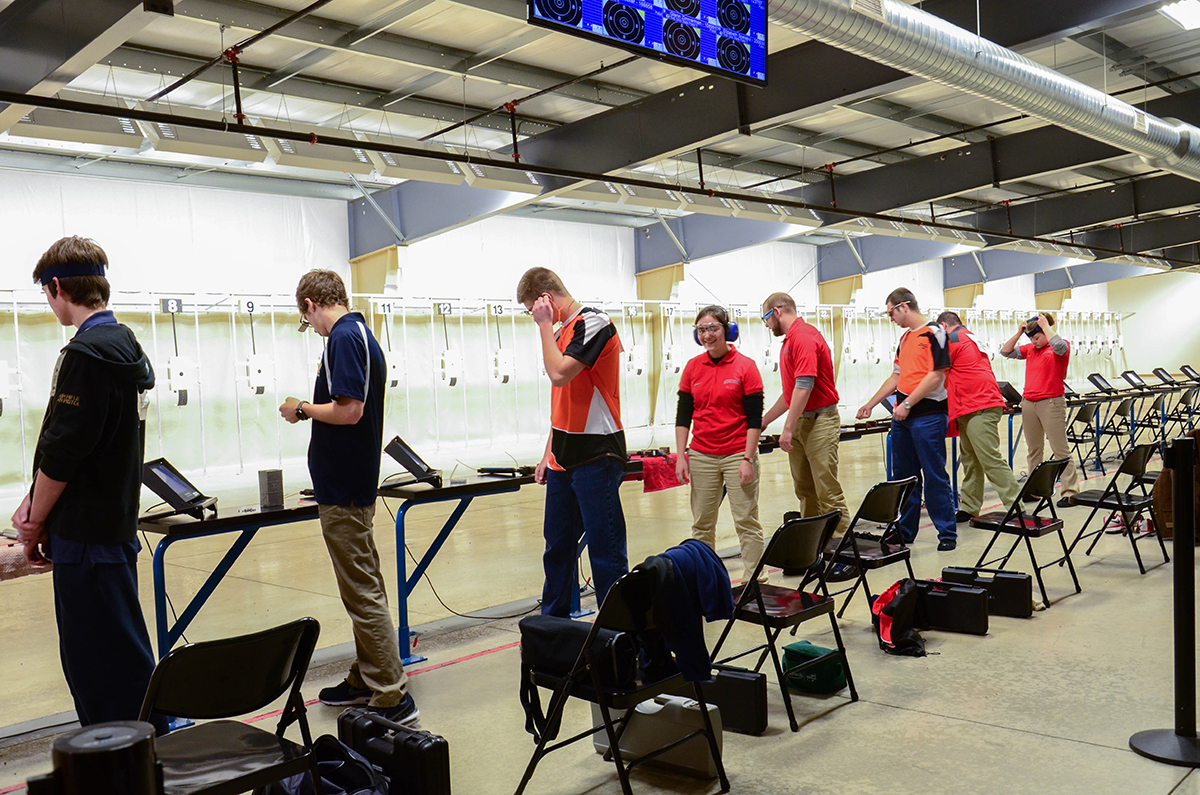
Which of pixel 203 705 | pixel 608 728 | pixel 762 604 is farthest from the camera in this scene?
pixel 762 604

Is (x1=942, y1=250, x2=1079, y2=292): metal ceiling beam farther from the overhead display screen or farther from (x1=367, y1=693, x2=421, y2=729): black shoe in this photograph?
(x1=367, y1=693, x2=421, y2=729): black shoe

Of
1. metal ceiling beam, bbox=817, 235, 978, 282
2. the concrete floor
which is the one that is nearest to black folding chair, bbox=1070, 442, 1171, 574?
the concrete floor

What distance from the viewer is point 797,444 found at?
5.32 meters

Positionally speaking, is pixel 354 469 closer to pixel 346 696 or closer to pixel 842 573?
pixel 346 696

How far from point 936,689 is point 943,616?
75cm

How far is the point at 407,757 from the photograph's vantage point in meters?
2.15

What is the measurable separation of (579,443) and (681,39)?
1.54 m

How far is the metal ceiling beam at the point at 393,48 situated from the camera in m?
5.31

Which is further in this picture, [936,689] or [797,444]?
[797,444]

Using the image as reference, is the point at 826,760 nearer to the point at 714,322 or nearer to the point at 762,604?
the point at 762,604

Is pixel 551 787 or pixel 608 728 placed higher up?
pixel 608 728

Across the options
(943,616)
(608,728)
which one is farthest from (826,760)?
(943,616)

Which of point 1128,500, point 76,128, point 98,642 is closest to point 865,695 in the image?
point 98,642

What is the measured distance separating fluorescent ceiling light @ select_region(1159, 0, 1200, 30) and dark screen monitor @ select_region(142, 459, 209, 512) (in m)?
6.18
